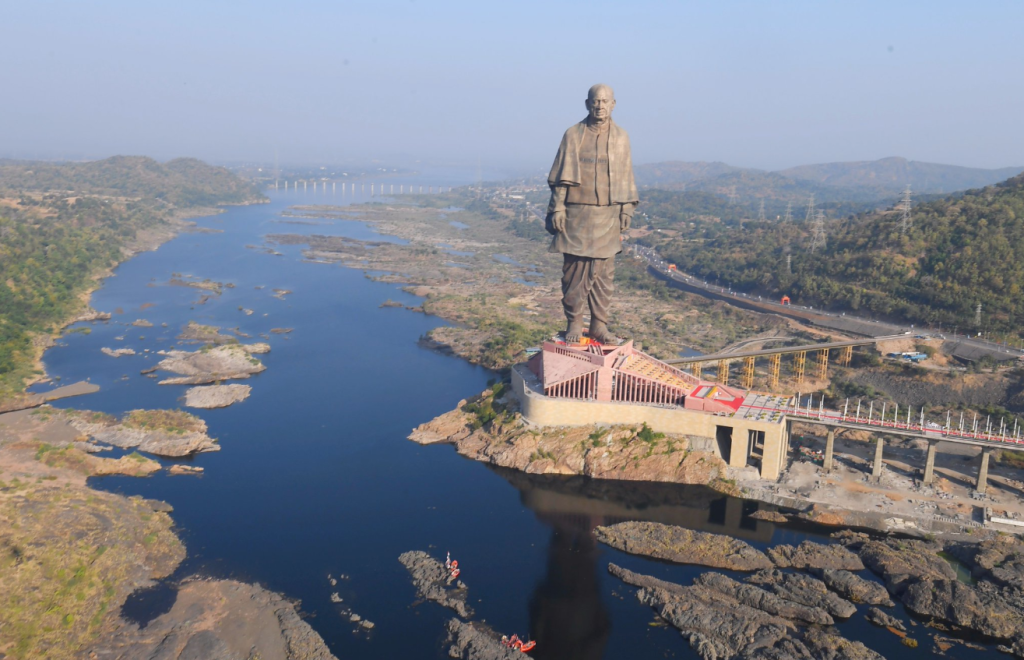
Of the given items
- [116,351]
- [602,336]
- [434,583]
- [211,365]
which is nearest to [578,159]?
[602,336]

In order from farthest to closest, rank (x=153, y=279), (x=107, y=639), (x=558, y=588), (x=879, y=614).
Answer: (x=153, y=279)
(x=558, y=588)
(x=879, y=614)
(x=107, y=639)

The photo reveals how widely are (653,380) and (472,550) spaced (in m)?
16.3

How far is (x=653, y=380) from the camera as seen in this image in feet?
156

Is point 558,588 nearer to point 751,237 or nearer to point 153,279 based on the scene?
point 153,279

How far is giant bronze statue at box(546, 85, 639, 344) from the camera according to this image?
4638 centimetres

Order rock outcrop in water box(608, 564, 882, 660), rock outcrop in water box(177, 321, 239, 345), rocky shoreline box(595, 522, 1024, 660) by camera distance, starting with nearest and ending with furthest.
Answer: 1. rock outcrop in water box(608, 564, 882, 660)
2. rocky shoreline box(595, 522, 1024, 660)
3. rock outcrop in water box(177, 321, 239, 345)

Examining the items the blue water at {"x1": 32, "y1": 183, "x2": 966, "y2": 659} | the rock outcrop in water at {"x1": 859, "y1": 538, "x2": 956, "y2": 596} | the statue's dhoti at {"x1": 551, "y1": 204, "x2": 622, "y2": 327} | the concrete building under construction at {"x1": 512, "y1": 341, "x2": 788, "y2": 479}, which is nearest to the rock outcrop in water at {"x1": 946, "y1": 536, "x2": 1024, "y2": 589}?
the rock outcrop in water at {"x1": 859, "y1": 538, "x2": 956, "y2": 596}

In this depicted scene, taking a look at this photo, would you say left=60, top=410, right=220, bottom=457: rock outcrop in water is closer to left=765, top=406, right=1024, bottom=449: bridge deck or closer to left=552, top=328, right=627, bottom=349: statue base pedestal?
left=552, top=328, right=627, bottom=349: statue base pedestal

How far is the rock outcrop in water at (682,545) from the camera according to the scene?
1420 inches

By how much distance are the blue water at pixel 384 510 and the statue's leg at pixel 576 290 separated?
9.82 metres

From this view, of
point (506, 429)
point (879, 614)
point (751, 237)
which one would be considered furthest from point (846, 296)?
point (879, 614)

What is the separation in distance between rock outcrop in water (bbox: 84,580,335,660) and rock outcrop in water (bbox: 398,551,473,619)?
16.8ft

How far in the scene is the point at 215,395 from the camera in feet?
191

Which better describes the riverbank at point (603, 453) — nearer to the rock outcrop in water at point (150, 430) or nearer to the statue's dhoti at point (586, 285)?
the statue's dhoti at point (586, 285)
